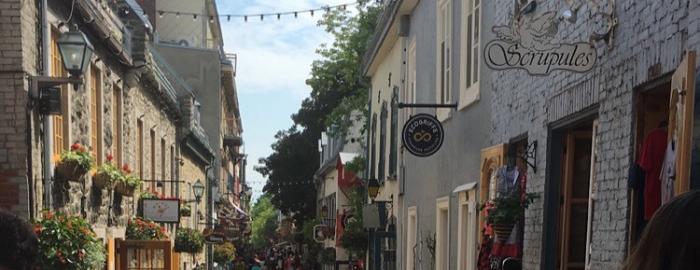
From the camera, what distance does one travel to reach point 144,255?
14383 millimetres

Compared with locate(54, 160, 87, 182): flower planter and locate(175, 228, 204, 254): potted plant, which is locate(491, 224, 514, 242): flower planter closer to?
locate(54, 160, 87, 182): flower planter

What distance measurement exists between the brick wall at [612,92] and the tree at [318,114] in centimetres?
1585

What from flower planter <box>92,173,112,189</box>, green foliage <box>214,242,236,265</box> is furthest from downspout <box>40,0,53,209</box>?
green foliage <box>214,242,236,265</box>

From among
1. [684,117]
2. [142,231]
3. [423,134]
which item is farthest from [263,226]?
[684,117]

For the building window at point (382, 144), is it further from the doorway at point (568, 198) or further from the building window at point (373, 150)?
the doorway at point (568, 198)

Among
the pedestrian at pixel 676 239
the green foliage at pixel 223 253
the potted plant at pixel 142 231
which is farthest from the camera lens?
the green foliage at pixel 223 253

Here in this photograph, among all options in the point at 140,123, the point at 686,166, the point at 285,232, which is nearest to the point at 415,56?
the point at 140,123

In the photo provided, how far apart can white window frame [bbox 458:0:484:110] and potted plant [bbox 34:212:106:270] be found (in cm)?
476

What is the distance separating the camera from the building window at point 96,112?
11828mm

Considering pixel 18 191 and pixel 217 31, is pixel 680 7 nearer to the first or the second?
pixel 18 191

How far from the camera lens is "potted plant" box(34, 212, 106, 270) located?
816cm

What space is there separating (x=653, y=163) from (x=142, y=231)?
11.2m

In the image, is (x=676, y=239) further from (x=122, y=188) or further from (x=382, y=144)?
(x=382, y=144)

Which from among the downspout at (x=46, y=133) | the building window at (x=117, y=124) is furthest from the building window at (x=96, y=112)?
the downspout at (x=46, y=133)
